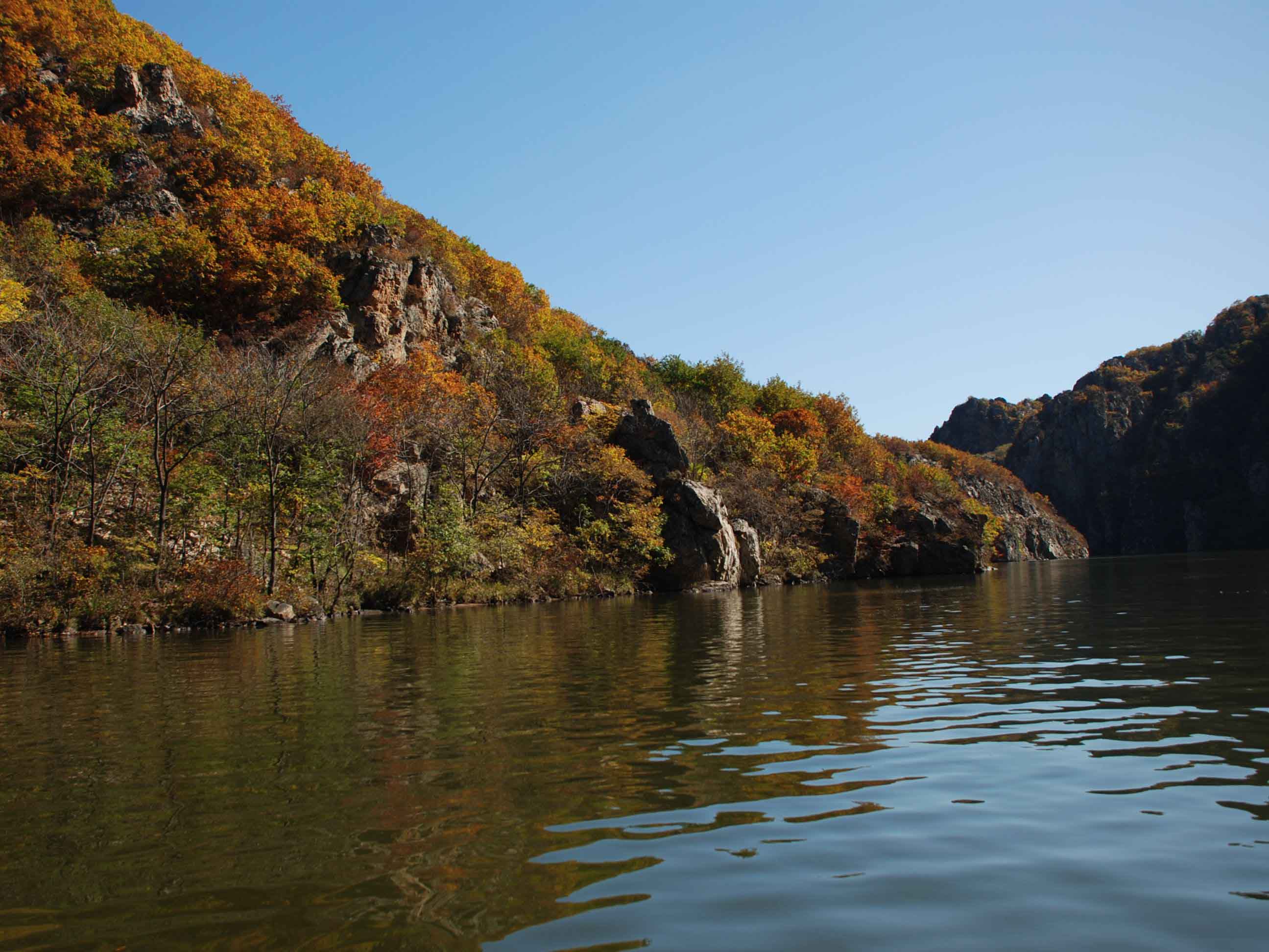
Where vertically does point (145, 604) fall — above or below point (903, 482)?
below

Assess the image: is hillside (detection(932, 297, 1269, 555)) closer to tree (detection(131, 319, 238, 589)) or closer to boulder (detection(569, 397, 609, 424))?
boulder (detection(569, 397, 609, 424))

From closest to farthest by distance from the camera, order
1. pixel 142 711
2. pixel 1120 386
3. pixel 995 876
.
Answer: pixel 995 876 → pixel 142 711 → pixel 1120 386

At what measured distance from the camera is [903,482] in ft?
302

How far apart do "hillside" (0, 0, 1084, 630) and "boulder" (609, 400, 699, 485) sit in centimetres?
22

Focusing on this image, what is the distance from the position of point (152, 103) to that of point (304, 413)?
43.4m

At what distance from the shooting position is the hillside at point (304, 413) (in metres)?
31.4

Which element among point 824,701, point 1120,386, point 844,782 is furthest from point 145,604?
point 1120,386

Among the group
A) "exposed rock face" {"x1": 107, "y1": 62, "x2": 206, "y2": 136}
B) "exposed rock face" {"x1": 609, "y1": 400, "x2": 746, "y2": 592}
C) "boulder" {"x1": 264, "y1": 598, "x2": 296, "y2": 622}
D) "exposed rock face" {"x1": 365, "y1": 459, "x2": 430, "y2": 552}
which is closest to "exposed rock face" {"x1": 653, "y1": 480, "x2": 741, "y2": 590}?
"exposed rock face" {"x1": 609, "y1": 400, "x2": 746, "y2": 592}

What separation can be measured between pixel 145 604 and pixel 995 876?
30184 mm

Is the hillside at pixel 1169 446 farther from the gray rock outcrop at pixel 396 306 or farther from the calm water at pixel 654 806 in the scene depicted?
the calm water at pixel 654 806

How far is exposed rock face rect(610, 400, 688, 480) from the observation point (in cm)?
5828

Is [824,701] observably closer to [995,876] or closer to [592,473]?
[995,876]

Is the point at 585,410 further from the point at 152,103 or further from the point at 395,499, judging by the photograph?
the point at 152,103

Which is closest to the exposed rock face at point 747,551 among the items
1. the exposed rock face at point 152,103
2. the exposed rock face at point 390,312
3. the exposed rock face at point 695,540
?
the exposed rock face at point 695,540
